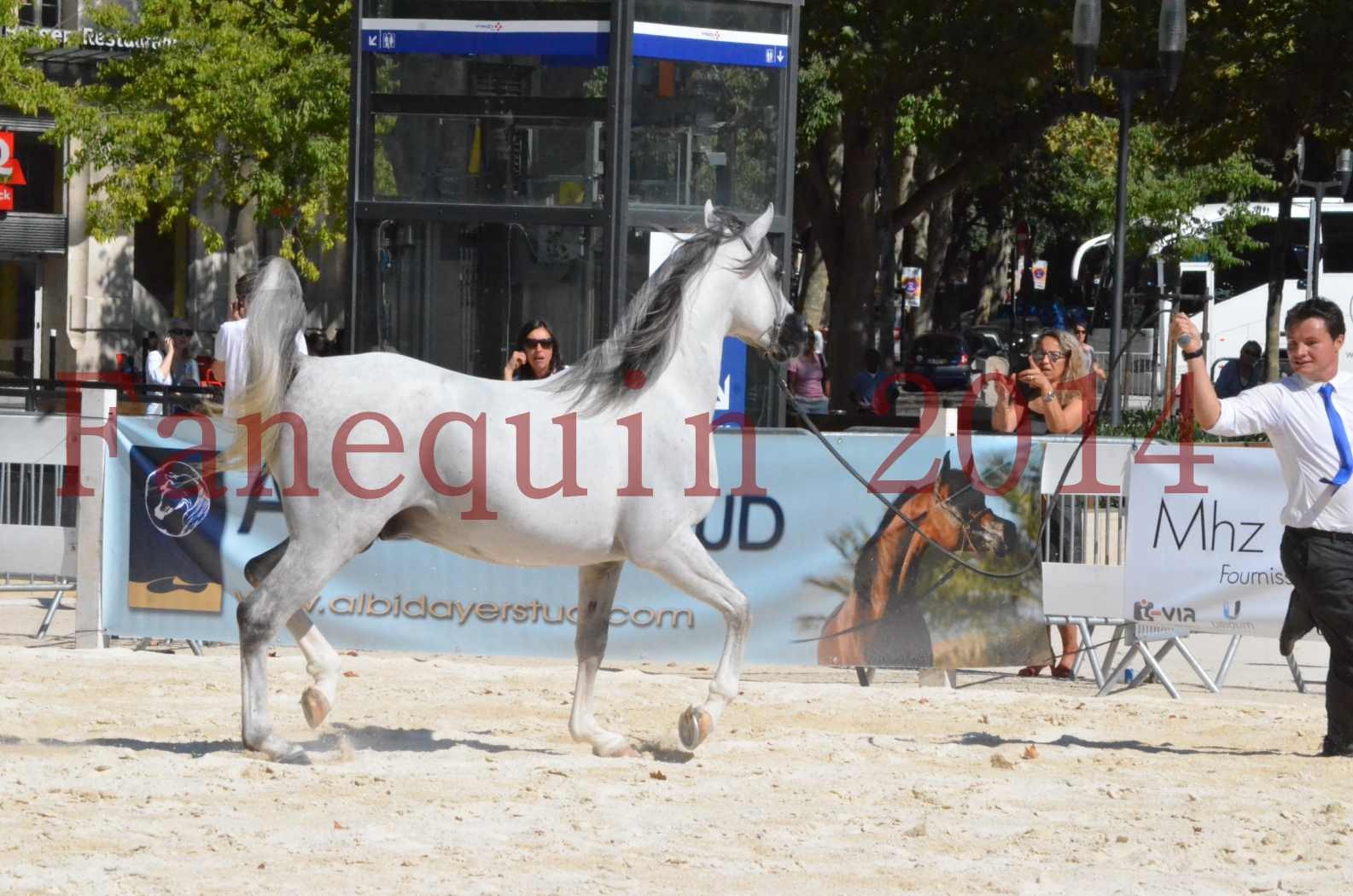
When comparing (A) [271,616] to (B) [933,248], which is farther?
(B) [933,248]

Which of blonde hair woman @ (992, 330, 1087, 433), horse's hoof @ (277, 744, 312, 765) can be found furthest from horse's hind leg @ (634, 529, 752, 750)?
blonde hair woman @ (992, 330, 1087, 433)

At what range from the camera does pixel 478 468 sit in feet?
22.2

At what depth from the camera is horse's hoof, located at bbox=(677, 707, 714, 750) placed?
680 centimetres

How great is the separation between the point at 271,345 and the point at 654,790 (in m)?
2.14

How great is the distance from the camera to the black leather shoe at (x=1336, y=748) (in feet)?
24.2

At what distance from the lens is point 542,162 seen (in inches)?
493

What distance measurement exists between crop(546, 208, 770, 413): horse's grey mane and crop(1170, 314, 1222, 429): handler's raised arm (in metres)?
1.68

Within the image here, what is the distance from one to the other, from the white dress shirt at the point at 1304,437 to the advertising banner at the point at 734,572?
232cm

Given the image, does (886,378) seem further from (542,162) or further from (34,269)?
(34,269)

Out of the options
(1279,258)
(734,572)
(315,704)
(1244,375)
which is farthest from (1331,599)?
(1244,375)

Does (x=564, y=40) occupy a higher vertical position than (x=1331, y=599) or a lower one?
higher

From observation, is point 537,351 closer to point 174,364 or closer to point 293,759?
point 293,759

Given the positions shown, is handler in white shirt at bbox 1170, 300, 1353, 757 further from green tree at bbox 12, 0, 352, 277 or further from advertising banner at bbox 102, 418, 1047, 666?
green tree at bbox 12, 0, 352, 277

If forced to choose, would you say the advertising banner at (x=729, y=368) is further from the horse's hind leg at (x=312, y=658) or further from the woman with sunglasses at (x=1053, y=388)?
the horse's hind leg at (x=312, y=658)
